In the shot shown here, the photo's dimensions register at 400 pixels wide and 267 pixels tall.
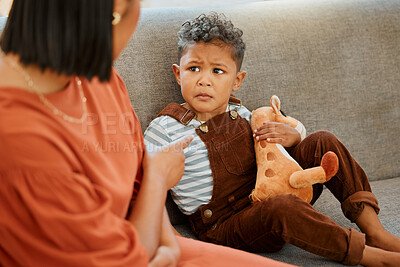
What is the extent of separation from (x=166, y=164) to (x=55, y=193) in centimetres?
37

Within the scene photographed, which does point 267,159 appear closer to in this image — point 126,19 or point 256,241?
point 256,241

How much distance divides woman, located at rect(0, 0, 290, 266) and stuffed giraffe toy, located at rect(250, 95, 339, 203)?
→ 66 cm

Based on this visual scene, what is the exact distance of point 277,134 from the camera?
1.55 metres

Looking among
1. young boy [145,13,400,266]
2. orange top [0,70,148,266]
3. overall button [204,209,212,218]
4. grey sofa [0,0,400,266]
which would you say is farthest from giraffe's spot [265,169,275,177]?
orange top [0,70,148,266]

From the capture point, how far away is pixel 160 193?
995 millimetres

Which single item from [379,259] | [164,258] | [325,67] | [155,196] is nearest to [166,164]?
[155,196]

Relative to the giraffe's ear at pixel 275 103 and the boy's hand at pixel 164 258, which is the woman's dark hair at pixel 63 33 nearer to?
the boy's hand at pixel 164 258

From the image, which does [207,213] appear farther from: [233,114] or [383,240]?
[383,240]

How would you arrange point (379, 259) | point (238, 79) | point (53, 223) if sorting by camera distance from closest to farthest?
point (53, 223) < point (379, 259) < point (238, 79)

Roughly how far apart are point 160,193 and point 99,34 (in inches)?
15.2

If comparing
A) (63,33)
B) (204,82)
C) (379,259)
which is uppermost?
(63,33)

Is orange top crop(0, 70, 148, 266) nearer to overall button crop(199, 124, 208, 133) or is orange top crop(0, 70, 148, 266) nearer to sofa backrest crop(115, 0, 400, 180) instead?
overall button crop(199, 124, 208, 133)

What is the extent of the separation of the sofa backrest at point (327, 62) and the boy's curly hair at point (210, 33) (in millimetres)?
104

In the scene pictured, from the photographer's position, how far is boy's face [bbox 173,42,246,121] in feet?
4.98
